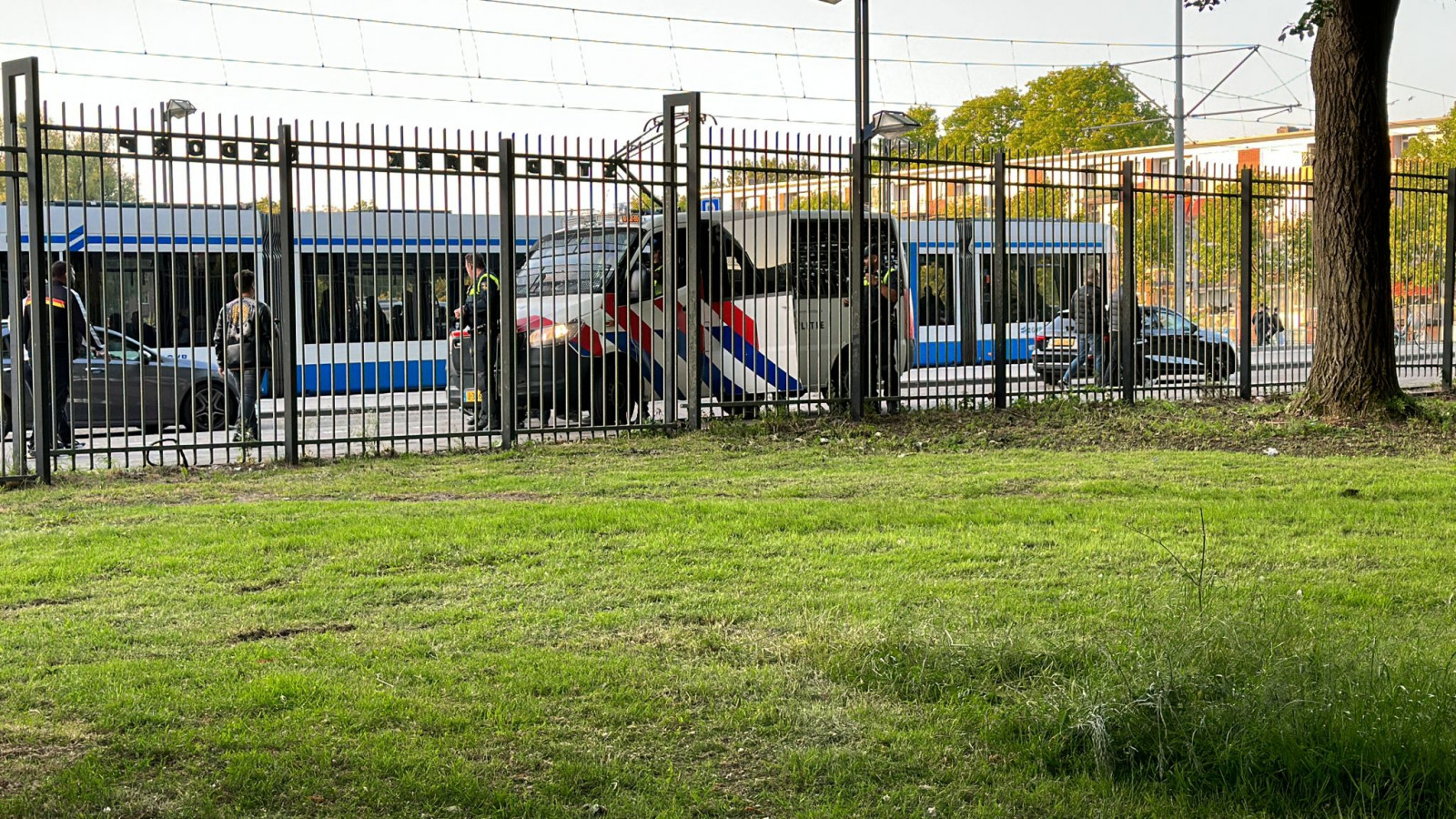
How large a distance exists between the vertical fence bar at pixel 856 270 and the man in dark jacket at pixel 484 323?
131 inches

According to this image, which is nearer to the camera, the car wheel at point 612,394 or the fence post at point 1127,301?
the car wheel at point 612,394

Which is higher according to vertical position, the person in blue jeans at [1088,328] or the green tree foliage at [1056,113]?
the green tree foliage at [1056,113]

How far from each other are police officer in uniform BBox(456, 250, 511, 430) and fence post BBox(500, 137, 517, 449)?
0.40 ft

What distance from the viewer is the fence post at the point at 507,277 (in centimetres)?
1115

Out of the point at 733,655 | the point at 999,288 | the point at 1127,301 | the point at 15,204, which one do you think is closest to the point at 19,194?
the point at 15,204

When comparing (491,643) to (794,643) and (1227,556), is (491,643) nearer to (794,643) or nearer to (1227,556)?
(794,643)

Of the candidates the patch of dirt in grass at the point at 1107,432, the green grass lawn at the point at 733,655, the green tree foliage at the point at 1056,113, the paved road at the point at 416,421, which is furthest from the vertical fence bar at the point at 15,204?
the green tree foliage at the point at 1056,113

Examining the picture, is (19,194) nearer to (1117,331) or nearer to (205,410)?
(205,410)

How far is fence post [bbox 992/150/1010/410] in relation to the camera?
14.0 m

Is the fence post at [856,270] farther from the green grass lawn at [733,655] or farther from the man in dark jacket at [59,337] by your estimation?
the man in dark jacket at [59,337]

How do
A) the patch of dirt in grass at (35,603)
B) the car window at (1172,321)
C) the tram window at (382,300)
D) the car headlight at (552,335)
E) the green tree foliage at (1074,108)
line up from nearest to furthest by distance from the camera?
the patch of dirt in grass at (35,603) < the tram window at (382,300) < the car headlight at (552,335) < the car window at (1172,321) < the green tree foliage at (1074,108)

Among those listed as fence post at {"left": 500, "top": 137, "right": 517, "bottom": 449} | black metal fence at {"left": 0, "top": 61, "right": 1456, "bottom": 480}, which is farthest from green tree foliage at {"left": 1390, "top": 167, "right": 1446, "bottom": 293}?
fence post at {"left": 500, "top": 137, "right": 517, "bottom": 449}

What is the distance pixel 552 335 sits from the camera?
12.0 m

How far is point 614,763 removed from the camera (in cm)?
385
